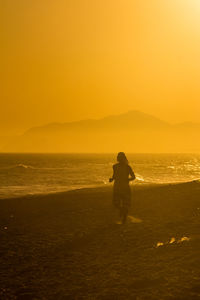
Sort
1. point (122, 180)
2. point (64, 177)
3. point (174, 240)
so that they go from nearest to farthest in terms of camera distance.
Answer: point (174, 240), point (122, 180), point (64, 177)

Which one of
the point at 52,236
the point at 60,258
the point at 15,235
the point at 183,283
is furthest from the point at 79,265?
the point at 15,235

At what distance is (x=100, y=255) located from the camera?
8.20 m

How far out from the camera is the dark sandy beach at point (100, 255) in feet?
20.1

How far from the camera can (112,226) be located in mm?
11406

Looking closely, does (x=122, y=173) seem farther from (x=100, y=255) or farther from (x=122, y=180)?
(x=100, y=255)

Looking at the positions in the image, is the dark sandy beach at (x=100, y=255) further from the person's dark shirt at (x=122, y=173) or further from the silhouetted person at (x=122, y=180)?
the person's dark shirt at (x=122, y=173)

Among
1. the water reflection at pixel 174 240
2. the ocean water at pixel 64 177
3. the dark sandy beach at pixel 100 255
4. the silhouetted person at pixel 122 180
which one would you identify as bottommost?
the ocean water at pixel 64 177

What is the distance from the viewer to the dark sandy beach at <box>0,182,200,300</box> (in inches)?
241

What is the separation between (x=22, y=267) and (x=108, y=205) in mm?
9104

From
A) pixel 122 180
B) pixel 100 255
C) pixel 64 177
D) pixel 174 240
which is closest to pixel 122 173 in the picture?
pixel 122 180

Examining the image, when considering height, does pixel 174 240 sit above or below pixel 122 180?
below

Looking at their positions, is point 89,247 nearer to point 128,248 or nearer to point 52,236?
point 128,248

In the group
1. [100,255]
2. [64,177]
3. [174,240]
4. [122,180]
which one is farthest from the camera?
[64,177]

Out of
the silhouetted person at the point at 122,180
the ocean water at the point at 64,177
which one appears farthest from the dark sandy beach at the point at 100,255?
the ocean water at the point at 64,177
